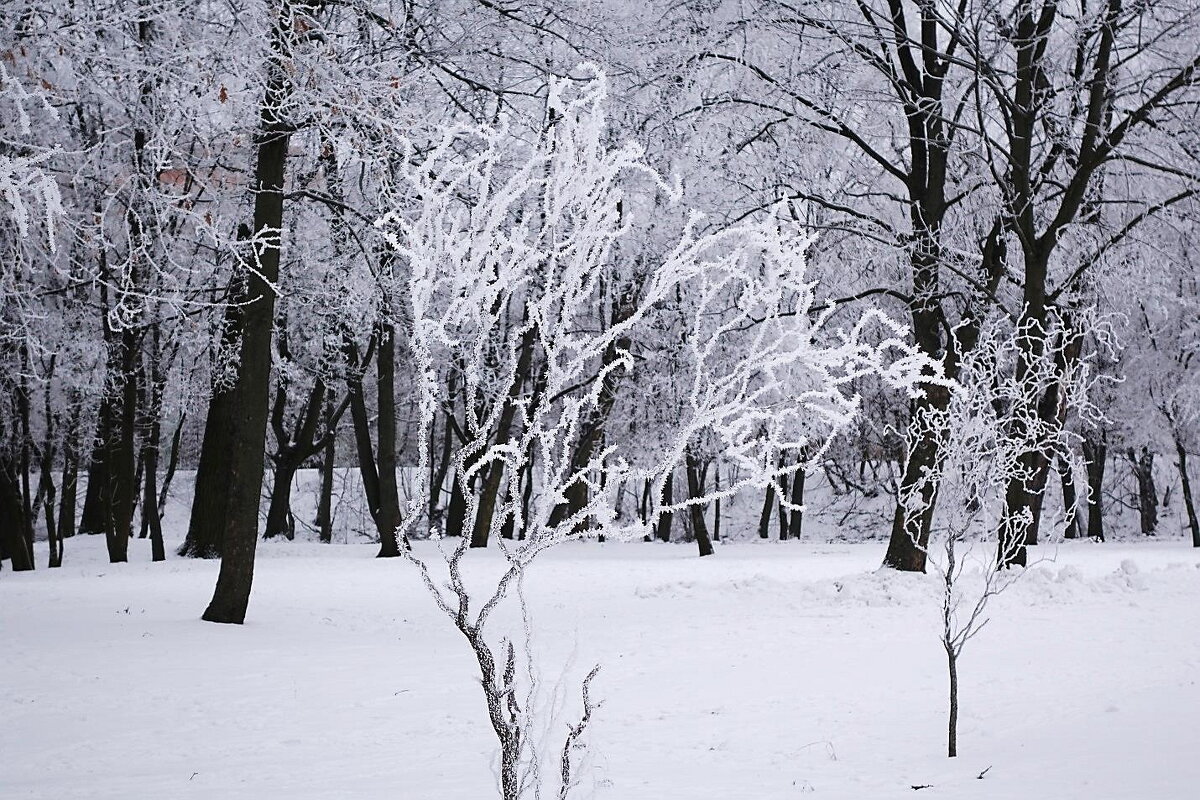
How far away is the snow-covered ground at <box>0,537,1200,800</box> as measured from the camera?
5098 mm

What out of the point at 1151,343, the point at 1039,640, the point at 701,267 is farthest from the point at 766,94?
the point at 1151,343

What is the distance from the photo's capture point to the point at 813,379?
16766 mm

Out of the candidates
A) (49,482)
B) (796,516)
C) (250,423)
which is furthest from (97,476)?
(796,516)

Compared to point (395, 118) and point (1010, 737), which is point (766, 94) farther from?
point (1010, 737)

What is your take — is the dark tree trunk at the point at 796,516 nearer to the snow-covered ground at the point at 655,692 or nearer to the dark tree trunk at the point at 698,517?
the dark tree trunk at the point at 698,517

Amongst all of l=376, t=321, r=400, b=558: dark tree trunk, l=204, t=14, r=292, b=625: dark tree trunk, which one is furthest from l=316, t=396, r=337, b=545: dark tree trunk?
l=204, t=14, r=292, b=625: dark tree trunk

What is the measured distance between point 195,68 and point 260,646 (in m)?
4.58

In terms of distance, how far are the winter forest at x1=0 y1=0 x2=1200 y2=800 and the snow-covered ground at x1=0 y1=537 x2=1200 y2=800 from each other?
0.16ft

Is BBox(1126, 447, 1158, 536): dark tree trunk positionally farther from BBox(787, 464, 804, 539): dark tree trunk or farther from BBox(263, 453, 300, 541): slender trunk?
BBox(263, 453, 300, 541): slender trunk

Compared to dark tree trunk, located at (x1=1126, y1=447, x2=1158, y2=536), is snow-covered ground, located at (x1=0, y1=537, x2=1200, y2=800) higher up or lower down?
lower down

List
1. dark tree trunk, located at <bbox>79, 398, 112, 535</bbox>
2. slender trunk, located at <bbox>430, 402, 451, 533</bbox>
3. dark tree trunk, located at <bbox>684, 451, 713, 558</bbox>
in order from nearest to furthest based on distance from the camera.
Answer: dark tree trunk, located at <bbox>684, 451, 713, 558</bbox> < dark tree trunk, located at <bbox>79, 398, 112, 535</bbox> < slender trunk, located at <bbox>430, 402, 451, 533</bbox>

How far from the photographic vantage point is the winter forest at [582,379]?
12.5 ft

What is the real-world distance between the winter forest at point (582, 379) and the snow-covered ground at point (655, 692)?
48mm

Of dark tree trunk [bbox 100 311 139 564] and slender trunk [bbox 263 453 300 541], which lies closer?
dark tree trunk [bbox 100 311 139 564]
